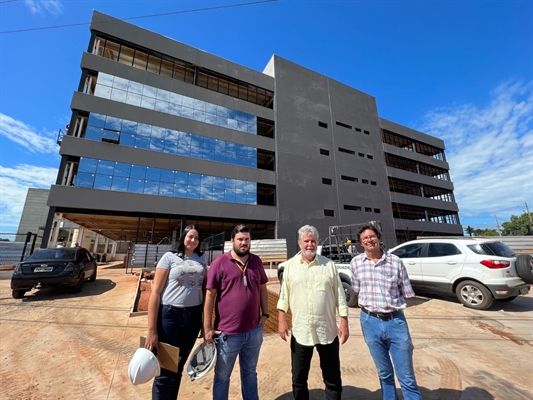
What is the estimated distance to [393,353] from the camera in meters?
2.07

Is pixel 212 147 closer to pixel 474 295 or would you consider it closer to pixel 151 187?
pixel 151 187

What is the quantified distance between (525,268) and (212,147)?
18493 mm

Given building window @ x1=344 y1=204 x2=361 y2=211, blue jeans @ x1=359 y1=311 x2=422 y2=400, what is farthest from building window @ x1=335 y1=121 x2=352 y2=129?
blue jeans @ x1=359 y1=311 x2=422 y2=400

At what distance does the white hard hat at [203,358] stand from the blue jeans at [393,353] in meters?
1.43

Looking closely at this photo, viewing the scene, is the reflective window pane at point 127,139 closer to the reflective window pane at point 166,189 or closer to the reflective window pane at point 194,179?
the reflective window pane at point 166,189

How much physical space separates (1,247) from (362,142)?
30.7 meters

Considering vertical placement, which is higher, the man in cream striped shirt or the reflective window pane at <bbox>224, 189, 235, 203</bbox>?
the reflective window pane at <bbox>224, 189, 235, 203</bbox>

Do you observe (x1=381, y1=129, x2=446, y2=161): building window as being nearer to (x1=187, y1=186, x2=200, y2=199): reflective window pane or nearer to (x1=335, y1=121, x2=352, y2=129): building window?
(x1=335, y1=121, x2=352, y2=129): building window

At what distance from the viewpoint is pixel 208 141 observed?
19.2 metres

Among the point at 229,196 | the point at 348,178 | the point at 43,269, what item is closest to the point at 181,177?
the point at 229,196

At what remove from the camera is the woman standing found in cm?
206

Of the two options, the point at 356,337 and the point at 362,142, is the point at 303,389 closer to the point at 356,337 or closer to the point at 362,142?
the point at 356,337

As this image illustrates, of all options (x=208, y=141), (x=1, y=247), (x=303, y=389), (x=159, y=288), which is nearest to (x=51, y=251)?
(x=1, y=247)

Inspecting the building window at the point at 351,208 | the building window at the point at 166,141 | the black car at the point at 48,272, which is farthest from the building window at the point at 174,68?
the black car at the point at 48,272
